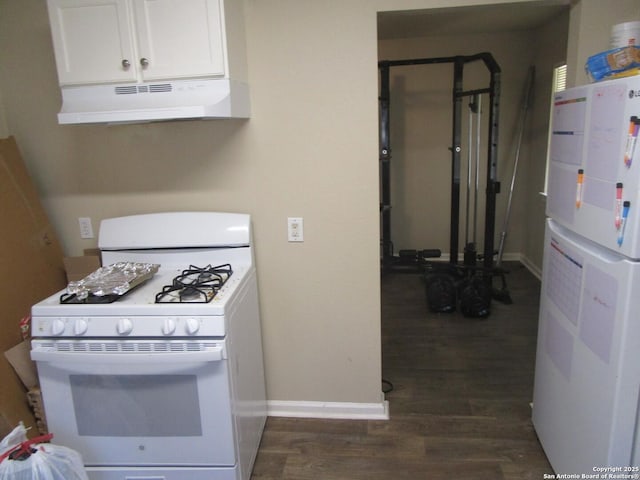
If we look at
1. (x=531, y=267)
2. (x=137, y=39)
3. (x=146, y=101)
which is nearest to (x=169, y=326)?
(x=146, y=101)

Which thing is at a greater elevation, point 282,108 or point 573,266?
point 282,108

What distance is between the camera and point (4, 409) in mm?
1868

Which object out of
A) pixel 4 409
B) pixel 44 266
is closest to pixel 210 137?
pixel 44 266

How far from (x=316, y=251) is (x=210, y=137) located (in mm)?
775

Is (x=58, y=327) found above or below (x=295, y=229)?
below

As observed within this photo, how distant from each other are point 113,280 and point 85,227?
2.07 ft

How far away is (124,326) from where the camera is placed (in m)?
1.70

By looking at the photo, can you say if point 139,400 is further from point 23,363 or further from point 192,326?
point 23,363

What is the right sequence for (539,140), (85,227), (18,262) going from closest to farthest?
(18,262), (85,227), (539,140)

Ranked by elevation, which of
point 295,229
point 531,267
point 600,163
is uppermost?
point 600,163

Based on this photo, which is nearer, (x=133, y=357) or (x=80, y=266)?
(x=133, y=357)

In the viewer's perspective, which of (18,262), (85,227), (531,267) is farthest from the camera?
(531,267)

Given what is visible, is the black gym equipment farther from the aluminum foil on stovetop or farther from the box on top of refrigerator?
the aluminum foil on stovetop

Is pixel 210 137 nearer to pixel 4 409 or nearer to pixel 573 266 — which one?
pixel 4 409
